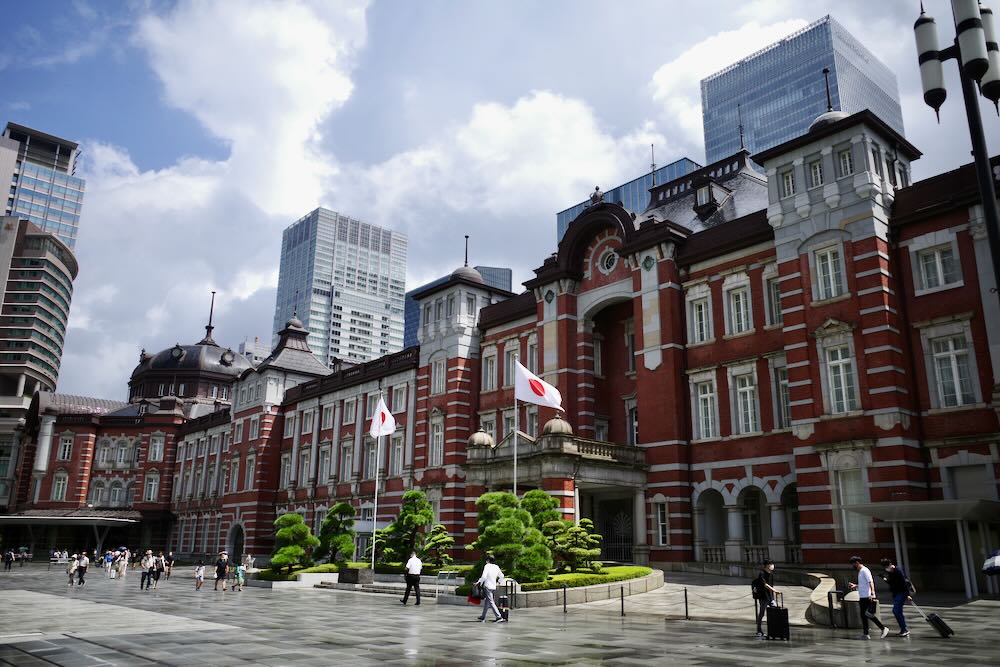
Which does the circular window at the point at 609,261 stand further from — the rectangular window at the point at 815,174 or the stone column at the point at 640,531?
the stone column at the point at 640,531

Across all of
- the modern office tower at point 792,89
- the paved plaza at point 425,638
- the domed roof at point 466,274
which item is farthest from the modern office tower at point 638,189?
the paved plaza at point 425,638

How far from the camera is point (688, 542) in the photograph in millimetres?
30656

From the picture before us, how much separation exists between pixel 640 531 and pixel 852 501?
8956 mm

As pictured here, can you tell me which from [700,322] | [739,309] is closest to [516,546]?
[700,322]

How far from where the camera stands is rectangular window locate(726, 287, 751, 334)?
30.9 m

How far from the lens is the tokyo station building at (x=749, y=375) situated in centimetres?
2444

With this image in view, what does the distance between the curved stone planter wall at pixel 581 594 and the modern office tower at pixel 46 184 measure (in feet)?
438

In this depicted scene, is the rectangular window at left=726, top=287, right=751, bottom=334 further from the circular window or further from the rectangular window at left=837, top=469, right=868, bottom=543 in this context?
the rectangular window at left=837, top=469, right=868, bottom=543

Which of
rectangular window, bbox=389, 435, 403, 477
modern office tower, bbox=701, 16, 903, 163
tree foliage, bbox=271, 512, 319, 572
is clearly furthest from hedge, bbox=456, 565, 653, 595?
modern office tower, bbox=701, 16, 903, 163

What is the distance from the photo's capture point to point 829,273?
90.6 feet

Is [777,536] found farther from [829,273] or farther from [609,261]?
[609,261]

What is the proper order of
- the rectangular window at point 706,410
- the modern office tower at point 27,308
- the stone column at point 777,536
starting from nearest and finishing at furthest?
the stone column at point 777,536 → the rectangular window at point 706,410 → the modern office tower at point 27,308

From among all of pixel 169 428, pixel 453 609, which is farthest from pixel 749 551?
pixel 169 428

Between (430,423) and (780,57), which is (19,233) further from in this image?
(780,57)
